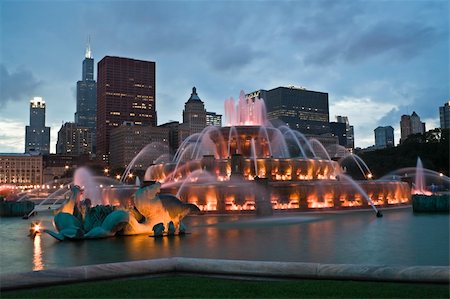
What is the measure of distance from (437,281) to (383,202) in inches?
1077

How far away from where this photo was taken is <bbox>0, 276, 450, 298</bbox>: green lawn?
7.84 m

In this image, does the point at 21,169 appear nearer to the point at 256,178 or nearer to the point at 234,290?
the point at 256,178

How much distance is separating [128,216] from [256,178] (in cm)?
1364

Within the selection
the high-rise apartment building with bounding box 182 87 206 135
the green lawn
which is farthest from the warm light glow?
the high-rise apartment building with bounding box 182 87 206 135

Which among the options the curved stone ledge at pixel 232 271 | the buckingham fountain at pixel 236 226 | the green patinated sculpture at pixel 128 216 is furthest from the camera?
the green patinated sculpture at pixel 128 216

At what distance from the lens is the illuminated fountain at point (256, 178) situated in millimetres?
29938

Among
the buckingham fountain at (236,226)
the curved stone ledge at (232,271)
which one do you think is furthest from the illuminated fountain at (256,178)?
the curved stone ledge at (232,271)

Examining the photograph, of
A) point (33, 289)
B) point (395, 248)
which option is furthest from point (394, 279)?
point (33, 289)

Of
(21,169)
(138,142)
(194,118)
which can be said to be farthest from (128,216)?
(21,169)

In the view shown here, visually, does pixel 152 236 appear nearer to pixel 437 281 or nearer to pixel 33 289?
pixel 33 289

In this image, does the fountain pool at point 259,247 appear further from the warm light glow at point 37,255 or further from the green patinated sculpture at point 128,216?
the green patinated sculpture at point 128,216

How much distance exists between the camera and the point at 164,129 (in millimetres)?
199875

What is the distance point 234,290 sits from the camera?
8.23 m

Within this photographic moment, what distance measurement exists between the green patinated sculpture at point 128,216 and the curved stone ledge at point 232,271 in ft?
26.6
